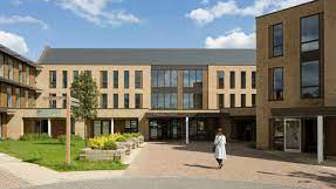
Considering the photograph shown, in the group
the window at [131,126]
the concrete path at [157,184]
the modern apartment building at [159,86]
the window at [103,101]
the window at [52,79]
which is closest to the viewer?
the concrete path at [157,184]

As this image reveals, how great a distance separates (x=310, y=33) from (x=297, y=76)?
271cm

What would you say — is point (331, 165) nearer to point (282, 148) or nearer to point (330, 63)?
point (330, 63)

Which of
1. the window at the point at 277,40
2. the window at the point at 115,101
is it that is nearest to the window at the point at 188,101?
the window at the point at 115,101

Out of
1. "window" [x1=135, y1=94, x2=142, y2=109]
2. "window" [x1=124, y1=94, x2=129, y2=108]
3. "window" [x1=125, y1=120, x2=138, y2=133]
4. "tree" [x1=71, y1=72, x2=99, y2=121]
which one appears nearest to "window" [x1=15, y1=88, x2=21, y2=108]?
"window" [x1=125, y1=120, x2=138, y2=133]

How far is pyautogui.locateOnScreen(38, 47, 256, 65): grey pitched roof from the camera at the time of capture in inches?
2628

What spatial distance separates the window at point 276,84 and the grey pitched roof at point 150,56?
3154 centimetres

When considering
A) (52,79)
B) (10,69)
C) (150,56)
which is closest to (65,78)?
(52,79)


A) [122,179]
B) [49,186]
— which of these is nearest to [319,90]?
[122,179]

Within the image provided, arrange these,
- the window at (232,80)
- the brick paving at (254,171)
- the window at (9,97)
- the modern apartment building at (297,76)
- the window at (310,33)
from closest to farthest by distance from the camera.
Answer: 1. the brick paving at (254,171)
2. the modern apartment building at (297,76)
3. the window at (310,33)
4. the window at (9,97)
5. the window at (232,80)

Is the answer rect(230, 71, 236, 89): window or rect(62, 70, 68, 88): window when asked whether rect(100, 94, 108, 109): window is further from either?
rect(230, 71, 236, 89): window

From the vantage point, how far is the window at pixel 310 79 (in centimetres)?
3089

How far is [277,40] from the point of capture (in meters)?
35.2

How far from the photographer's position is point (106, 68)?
65250 mm

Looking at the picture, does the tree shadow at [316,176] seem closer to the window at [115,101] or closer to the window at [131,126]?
the window at [131,126]
